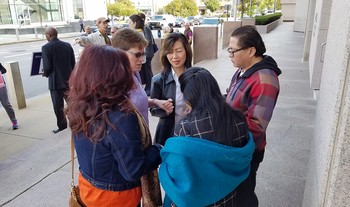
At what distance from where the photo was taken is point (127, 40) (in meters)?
2.35

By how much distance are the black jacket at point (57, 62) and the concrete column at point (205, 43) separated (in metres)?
6.59


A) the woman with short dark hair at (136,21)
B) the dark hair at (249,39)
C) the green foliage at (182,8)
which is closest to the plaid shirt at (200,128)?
the dark hair at (249,39)

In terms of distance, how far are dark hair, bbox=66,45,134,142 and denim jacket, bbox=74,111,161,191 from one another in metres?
0.05

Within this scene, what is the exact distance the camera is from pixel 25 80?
11062 millimetres

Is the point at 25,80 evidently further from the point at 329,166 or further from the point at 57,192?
the point at 329,166

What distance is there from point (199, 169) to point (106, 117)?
541mm

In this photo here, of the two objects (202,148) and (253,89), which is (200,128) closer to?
(202,148)

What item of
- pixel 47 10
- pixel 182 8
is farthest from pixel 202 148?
pixel 182 8

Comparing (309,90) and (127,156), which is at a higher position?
(127,156)

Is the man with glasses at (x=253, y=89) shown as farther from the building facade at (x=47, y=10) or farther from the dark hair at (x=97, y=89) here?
the building facade at (x=47, y=10)

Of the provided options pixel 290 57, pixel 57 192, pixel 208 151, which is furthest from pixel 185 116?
pixel 290 57

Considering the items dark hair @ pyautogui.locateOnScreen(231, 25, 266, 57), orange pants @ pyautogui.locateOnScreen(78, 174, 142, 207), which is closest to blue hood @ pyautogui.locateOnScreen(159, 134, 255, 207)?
orange pants @ pyautogui.locateOnScreen(78, 174, 142, 207)

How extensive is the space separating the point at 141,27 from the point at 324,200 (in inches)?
223

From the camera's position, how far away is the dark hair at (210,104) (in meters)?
1.51
